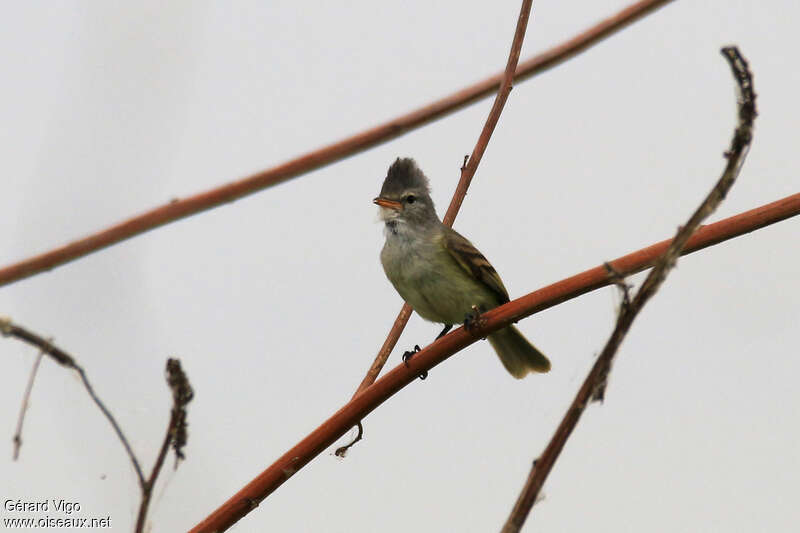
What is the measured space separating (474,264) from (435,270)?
21 centimetres

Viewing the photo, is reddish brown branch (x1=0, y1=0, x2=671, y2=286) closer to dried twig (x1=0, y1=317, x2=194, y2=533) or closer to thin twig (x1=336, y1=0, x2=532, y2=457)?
dried twig (x1=0, y1=317, x2=194, y2=533)

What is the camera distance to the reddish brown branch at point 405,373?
1555mm

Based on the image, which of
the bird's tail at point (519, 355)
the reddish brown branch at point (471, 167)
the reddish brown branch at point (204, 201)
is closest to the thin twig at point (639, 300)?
the reddish brown branch at point (204, 201)

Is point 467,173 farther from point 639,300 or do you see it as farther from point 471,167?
point 639,300

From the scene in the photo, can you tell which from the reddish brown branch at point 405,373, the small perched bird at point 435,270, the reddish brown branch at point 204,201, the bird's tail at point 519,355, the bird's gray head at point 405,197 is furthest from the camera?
the bird's gray head at point 405,197

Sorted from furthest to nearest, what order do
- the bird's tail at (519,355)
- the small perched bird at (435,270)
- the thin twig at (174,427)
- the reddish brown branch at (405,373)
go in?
the bird's tail at (519,355)
the small perched bird at (435,270)
the reddish brown branch at (405,373)
the thin twig at (174,427)

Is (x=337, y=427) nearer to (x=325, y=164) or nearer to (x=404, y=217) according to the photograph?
(x=325, y=164)

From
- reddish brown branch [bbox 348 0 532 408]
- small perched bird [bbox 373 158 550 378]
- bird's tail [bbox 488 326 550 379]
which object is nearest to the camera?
reddish brown branch [bbox 348 0 532 408]

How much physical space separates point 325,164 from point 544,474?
453mm

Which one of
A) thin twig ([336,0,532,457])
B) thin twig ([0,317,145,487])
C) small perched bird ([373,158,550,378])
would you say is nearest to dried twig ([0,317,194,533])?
thin twig ([0,317,145,487])

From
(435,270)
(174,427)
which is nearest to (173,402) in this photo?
(174,427)

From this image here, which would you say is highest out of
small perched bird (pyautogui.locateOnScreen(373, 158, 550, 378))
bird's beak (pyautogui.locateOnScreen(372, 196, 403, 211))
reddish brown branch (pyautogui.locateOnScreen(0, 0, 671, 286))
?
bird's beak (pyautogui.locateOnScreen(372, 196, 403, 211))

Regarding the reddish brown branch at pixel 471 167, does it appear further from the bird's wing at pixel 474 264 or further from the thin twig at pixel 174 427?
the bird's wing at pixel 474 264

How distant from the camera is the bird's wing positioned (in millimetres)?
4773
